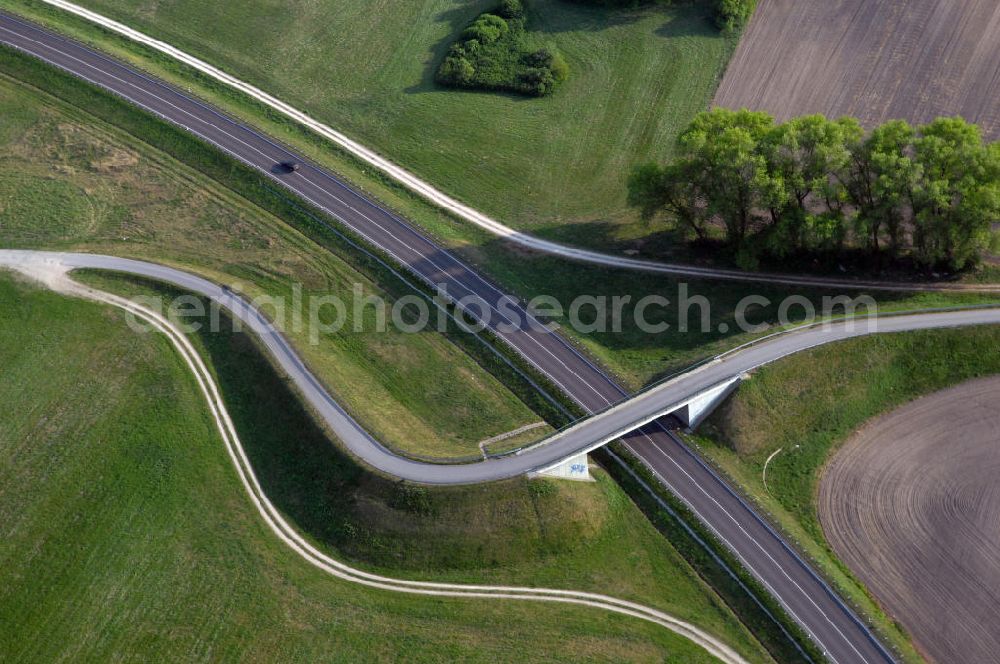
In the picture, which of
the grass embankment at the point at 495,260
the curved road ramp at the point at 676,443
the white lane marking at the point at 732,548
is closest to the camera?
the white lane marking at the point at 732,548

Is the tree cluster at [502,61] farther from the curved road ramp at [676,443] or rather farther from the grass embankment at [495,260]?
the curved road ramp at [676,443]

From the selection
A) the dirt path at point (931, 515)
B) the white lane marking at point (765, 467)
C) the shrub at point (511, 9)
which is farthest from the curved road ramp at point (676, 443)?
the shrub at point (511, 9)

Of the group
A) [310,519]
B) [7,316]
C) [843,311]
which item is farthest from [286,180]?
[843,311]

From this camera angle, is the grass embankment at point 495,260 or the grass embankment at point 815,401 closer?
the grass embankment at point 815,401

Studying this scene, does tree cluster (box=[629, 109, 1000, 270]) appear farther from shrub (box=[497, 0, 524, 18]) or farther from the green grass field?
shrub (box=[497, 0, 524, 18])

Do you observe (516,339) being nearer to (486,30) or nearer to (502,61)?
(502,61)

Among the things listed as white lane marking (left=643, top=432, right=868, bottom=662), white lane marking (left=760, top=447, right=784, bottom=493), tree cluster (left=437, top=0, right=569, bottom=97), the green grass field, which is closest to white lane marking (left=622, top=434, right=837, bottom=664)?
white lane marking (left=643, top=432, right=868, bottom=662)

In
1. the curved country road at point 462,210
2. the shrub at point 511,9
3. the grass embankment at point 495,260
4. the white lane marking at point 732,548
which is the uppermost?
the shrub at point 511,9

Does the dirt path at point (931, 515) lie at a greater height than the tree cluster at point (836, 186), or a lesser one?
lesser
